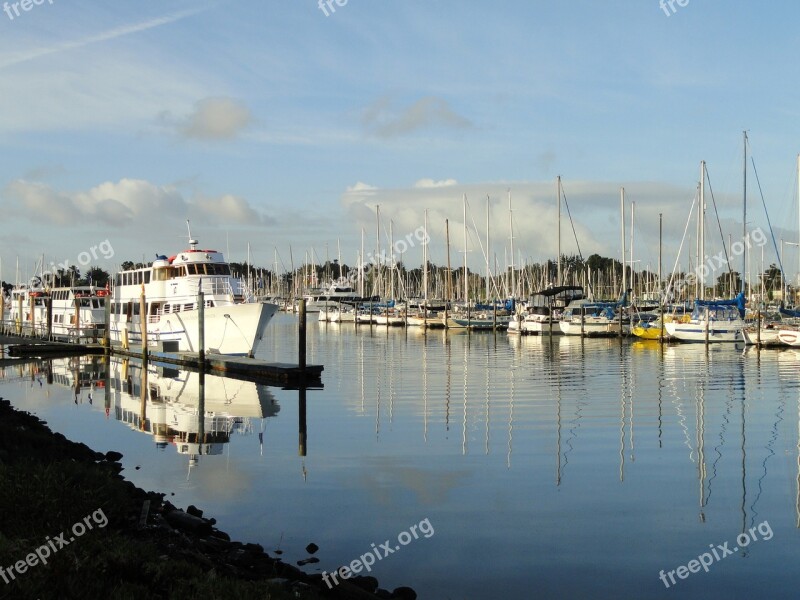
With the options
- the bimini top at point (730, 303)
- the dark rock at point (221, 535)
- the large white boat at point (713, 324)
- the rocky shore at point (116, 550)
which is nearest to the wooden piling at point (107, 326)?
the large white boat at point (713, 324)


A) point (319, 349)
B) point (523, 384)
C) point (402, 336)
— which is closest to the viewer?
point (523, 384)

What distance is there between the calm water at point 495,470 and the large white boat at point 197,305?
7068 mm

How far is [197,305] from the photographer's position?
50.0 meters

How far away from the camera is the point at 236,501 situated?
1705cm

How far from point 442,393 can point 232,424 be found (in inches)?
428

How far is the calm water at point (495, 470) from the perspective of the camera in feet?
43.2

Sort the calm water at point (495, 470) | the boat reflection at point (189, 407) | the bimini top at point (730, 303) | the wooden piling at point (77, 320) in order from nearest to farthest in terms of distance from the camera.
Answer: the calm water at point (495, 470), the boat reflection at point (189, 407), the wooden piling at point (77, 320), the bimini top at point (730, 303)

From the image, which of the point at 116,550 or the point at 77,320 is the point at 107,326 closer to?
the point at 77,320

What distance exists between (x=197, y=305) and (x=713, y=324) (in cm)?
3724

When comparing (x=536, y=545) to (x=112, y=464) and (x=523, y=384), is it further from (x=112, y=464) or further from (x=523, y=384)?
(x=523, y=384)

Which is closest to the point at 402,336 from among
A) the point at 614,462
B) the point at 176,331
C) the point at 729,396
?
the point at 176,331

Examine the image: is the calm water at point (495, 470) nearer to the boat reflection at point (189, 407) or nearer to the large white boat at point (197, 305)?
the boat reflection at point (189, 407)

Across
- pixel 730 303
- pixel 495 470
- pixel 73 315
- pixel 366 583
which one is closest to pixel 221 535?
pixel 366 583

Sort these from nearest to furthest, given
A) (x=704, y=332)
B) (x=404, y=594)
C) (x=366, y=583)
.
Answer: (x=404, y=594) < (x=366, y=583) < (x=704, y=332)
